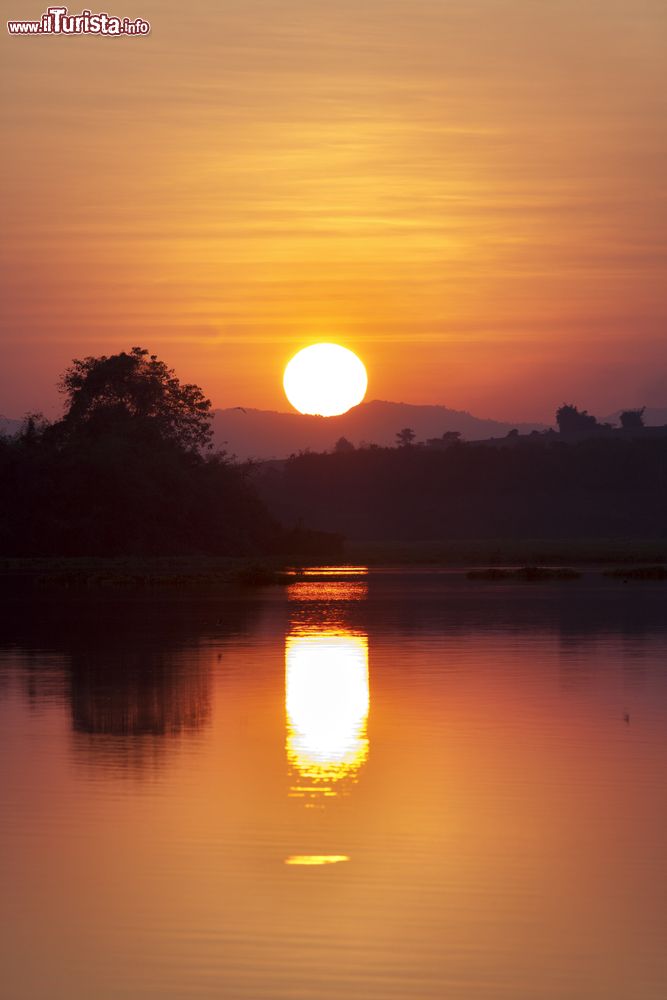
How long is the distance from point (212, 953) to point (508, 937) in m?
2.11

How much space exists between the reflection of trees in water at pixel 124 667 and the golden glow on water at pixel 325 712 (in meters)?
1.47

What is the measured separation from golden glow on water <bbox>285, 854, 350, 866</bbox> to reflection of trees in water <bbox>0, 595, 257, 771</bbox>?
4907 mm

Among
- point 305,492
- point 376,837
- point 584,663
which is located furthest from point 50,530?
point 305,492

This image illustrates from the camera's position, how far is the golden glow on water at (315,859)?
13.4 meters

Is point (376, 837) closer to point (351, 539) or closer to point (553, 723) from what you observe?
point (553, 723)

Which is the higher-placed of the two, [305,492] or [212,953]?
[305,492]

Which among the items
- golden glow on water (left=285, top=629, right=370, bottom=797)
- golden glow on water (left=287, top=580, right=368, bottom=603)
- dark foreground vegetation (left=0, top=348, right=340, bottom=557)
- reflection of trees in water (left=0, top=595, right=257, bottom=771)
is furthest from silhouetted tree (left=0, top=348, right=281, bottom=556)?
golden glow on water (left=285, top=629, right=370, bottom=797)

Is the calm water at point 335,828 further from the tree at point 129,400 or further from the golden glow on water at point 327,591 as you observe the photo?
the tree at point 129,400

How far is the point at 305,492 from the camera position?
19588 centimetres

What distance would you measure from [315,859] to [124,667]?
662 inches

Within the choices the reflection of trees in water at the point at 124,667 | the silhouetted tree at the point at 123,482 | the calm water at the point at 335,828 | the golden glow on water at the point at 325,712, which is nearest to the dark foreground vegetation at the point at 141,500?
the silhouetted tree at the point at 123,482

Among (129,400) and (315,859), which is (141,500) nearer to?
(129,400)

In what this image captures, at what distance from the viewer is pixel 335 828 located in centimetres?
1483

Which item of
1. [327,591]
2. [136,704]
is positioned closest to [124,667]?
[136,704]
